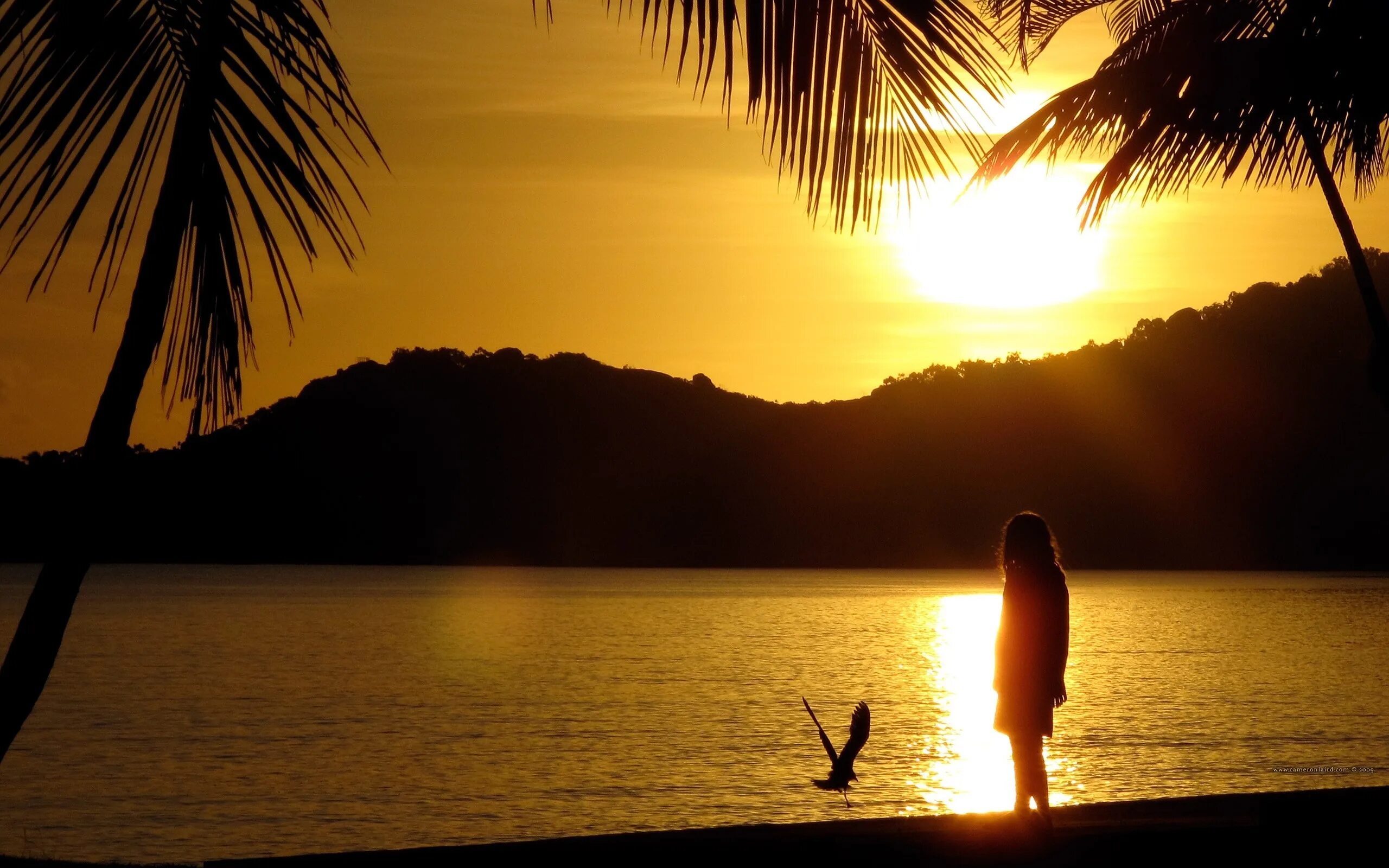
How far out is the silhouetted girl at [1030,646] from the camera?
685cm

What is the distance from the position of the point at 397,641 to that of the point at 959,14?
269 feet

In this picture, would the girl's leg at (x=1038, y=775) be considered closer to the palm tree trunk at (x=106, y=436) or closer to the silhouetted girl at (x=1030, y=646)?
the silhouetted girl at (x=1030, y=646)

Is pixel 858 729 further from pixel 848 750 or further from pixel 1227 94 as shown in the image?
pixel 1227 94

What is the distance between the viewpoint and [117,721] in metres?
42.4

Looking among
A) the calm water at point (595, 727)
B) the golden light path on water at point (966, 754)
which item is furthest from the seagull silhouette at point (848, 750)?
the calm water at point (595, 727)

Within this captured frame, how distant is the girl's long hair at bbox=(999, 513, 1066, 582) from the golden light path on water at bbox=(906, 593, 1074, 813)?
513 centimetres

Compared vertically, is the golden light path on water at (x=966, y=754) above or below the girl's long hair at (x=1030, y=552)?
below

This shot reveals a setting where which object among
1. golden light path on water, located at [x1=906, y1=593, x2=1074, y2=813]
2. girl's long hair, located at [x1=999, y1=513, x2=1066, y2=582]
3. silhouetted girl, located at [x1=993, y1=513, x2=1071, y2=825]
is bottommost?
golden light path on water, located at [x1=906, y1=593, x2=1074, y2=813]

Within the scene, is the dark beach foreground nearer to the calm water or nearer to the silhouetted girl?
the silhouetted girl

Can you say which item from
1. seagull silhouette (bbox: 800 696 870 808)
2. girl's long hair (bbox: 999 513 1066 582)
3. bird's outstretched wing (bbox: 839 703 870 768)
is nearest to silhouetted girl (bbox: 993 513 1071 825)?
girl's long hair (bbox: 999 513 1066 582)

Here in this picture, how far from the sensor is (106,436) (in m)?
3.40

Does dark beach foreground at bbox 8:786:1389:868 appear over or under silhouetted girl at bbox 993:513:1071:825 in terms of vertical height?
under

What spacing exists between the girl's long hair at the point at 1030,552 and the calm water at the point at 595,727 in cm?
1368

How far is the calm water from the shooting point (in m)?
27.5
